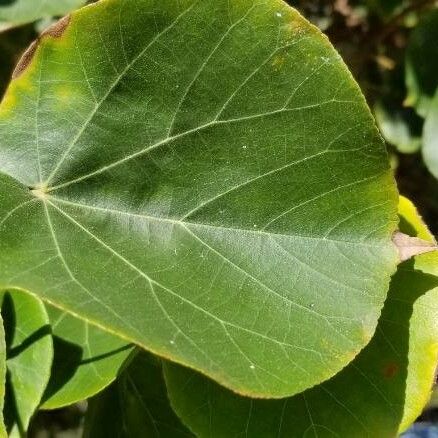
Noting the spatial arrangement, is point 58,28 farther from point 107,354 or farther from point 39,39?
point 107,354

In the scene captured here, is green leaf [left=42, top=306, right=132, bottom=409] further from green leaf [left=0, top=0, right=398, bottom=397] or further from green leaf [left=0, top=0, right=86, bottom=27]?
green leaf [left=0, top=0, right=86, bottom=27]

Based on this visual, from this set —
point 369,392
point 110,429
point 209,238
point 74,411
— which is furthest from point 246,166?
point 74,411

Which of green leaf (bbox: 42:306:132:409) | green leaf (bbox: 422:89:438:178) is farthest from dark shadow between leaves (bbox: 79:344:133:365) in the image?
green leaf (bbox: 422:89:438:178)

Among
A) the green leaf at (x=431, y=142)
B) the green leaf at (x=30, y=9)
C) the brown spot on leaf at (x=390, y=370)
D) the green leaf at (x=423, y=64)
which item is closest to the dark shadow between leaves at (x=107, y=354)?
the brown spot on leaf at (x=390, y=370)

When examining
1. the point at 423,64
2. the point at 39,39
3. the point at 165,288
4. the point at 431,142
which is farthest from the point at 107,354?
the point at 423,64

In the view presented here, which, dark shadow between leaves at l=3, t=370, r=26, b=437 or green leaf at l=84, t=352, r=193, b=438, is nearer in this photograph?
dark shadow between leaves at l=3, t=370, r=26, b=437
